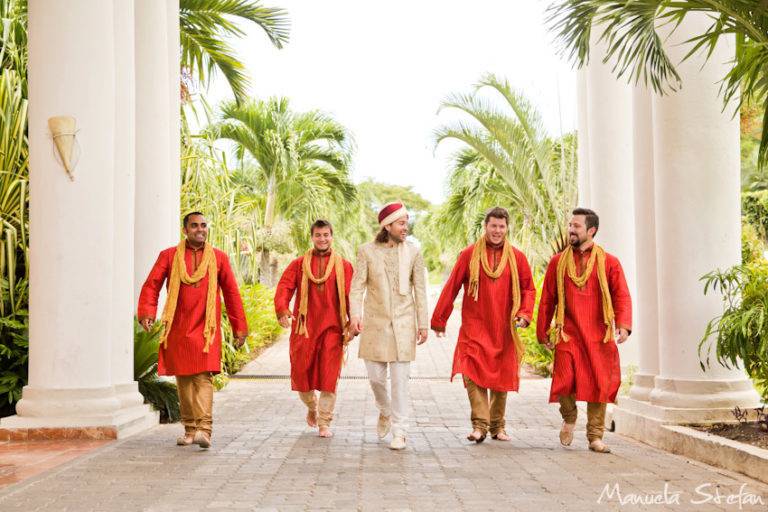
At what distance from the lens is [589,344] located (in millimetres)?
7812

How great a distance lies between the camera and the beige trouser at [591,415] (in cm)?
768

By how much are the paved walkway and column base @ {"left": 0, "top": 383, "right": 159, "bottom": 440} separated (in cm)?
28

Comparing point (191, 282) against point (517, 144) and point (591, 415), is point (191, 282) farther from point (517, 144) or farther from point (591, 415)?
point (517, 144)

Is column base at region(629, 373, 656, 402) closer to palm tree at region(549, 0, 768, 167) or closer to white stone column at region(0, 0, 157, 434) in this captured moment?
palm tree at region(549, 0, 768, 167)

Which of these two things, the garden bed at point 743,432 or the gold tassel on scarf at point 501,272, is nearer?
the garden bed at point 743,432

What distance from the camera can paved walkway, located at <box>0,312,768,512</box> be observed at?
5441 mm

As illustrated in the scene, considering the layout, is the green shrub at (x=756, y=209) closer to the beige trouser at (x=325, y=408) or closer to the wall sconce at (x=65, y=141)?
the beige trouser at (x=325, y=408)

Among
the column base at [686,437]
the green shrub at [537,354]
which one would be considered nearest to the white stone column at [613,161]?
the green shrub at [537,354]

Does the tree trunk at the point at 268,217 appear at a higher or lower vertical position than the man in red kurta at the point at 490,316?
higher

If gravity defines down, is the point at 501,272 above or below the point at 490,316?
above

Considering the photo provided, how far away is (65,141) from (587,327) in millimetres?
4324

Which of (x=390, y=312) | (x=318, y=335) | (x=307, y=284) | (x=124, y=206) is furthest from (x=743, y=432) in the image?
(x=124, y=206)

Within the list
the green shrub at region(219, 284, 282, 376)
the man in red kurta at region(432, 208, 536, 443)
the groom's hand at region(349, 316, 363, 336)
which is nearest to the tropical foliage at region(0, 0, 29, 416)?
the groom's hand at region(349, 316, 363, 336)

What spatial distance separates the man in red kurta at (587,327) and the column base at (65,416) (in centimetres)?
346
